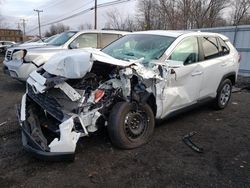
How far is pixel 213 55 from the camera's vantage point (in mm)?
5906

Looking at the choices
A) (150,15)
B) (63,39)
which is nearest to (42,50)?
(63,39)

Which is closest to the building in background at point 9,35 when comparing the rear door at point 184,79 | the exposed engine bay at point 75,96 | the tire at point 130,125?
the rear door at point 184,79

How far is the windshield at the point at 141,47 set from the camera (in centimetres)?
484

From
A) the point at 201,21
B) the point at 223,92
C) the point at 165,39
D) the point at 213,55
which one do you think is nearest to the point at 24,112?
the point at 165,39

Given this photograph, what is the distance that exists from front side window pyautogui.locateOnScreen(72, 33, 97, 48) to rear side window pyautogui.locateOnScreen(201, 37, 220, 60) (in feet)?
14.3

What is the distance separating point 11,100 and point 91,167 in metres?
4.24

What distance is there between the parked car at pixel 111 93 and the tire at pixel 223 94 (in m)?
1.10

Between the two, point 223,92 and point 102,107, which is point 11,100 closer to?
point 102,107

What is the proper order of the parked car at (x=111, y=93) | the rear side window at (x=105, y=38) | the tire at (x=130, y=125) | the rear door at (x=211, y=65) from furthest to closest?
1. the rear side window at (x=105, y=38)
2. the rear door at (x=211, y=65)
3. the tire at (x=130, y=125)
4. the parked car at (x=111, y=93)

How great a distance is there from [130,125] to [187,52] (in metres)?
1.91

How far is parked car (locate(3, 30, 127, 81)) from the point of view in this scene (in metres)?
7.85

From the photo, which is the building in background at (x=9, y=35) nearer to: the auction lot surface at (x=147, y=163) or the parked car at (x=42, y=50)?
the parked car at (x=42, y=50)

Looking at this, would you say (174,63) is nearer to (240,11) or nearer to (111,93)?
(111,93)

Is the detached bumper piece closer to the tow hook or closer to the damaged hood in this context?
the damaged hood
